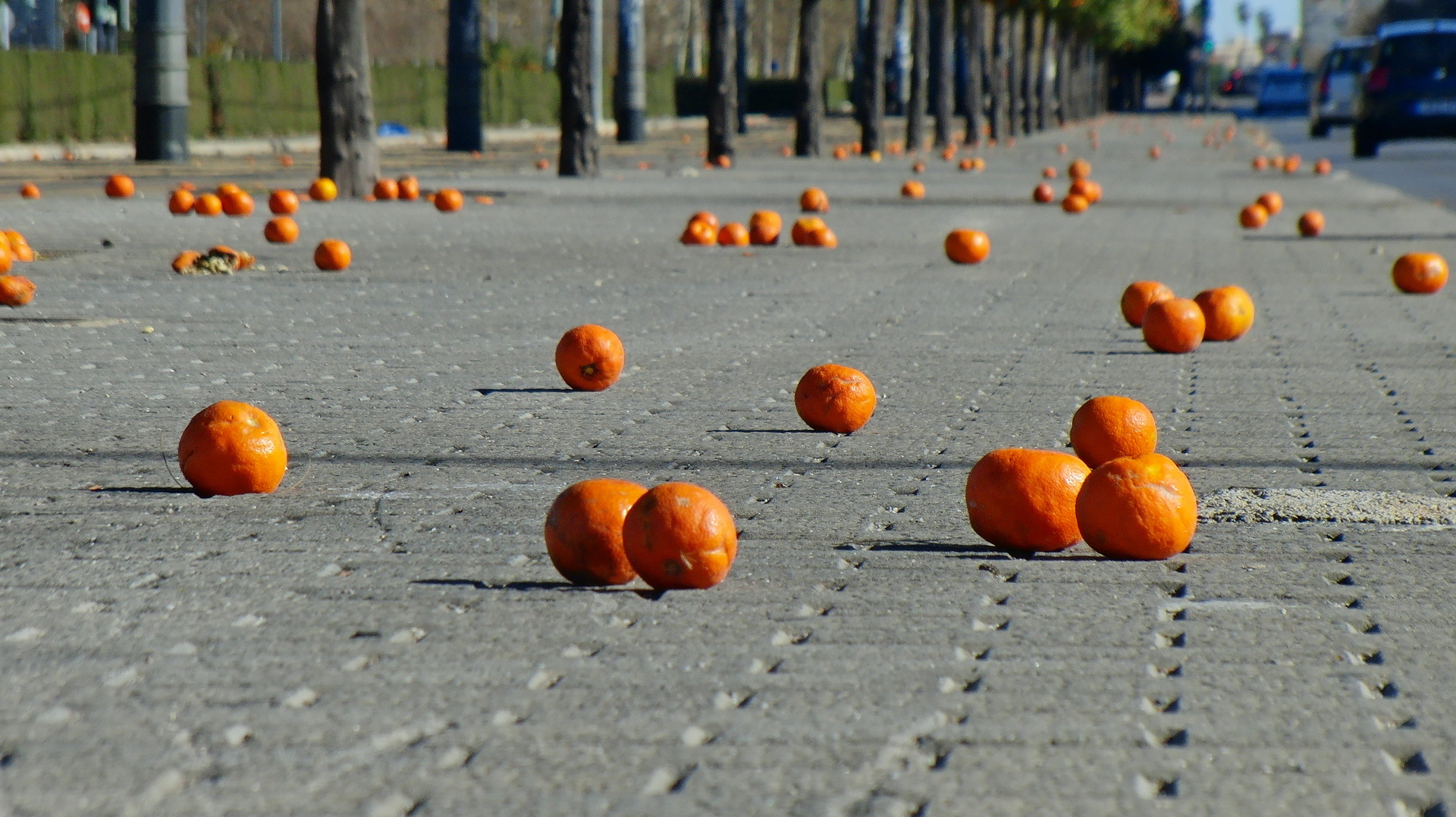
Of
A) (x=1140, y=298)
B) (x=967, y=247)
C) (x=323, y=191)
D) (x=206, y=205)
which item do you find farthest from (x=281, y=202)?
(x=1140, y=298)

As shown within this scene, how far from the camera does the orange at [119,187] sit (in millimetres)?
20125

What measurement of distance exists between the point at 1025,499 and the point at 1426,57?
34.6 meters

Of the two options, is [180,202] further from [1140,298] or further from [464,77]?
[464,77]

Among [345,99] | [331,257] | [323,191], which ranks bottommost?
[331,257]

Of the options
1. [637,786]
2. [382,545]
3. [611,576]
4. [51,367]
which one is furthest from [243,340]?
[637,786]

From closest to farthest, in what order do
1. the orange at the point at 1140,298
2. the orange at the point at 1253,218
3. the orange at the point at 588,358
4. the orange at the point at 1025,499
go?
the orange at the point at 1025,499 < the orange at the point at 588,358 < the orange at the point at 1140,298 < the orange at the point at 1253,218

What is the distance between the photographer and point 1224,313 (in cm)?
927

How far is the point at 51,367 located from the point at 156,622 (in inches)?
171

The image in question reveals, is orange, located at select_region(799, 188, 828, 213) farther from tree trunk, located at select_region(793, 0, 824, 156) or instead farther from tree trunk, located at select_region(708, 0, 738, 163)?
tree trunk, located at select_region(793, 0, 824, 156)

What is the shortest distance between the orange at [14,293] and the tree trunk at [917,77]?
101 ft

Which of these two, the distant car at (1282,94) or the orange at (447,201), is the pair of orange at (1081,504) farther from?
the distant car at (1282,94)

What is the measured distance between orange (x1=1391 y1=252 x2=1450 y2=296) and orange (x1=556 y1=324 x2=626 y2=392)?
6362 millimetres

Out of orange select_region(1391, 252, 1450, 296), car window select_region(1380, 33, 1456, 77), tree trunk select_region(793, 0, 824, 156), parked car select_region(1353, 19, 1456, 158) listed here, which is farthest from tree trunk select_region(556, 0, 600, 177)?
car window select_region(1380, 33, 1456, 77)

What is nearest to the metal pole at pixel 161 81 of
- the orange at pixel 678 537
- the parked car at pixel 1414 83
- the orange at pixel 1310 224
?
the orange at pixel 1310 224
